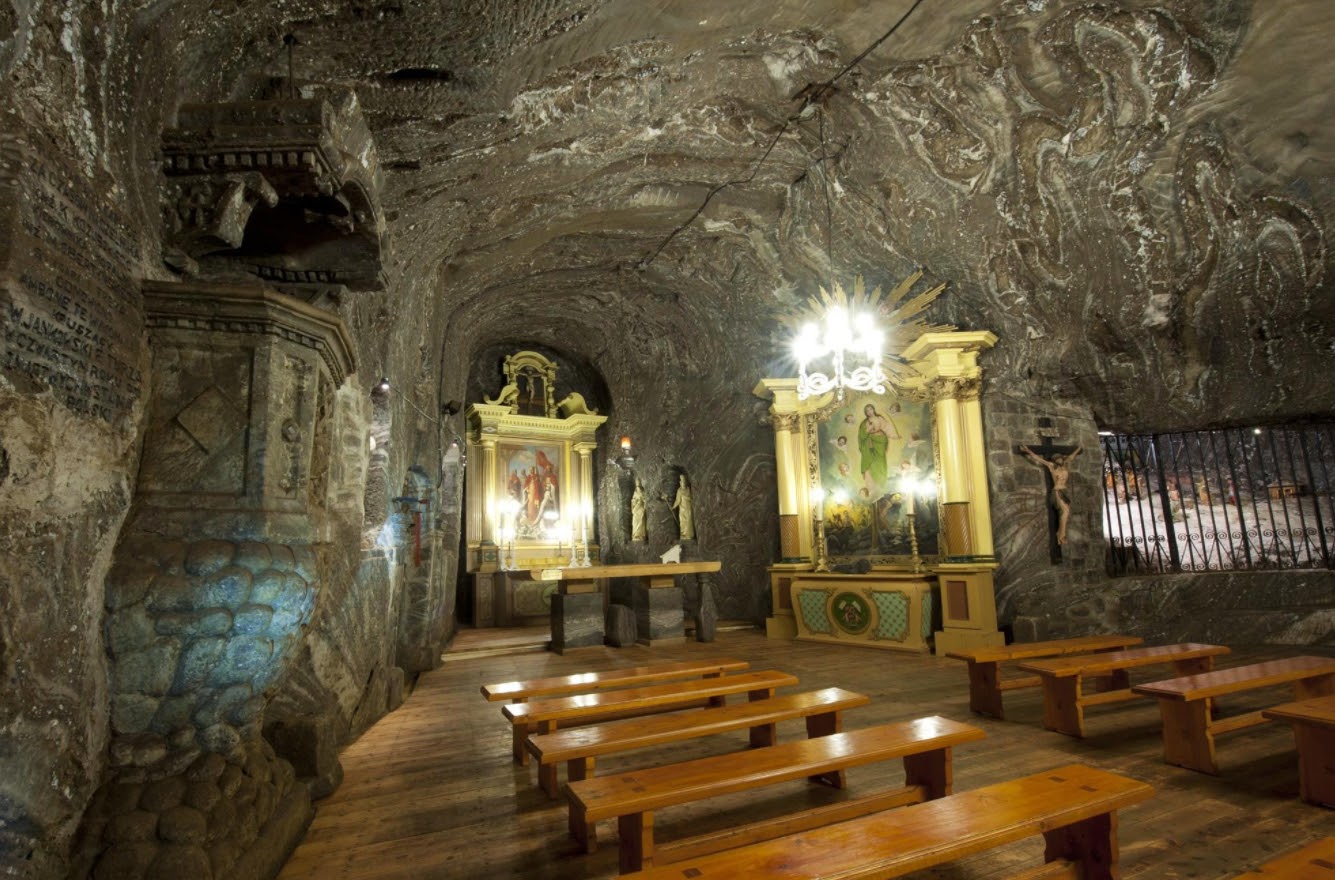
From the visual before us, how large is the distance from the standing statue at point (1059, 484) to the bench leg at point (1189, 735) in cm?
456

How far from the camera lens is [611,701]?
3.33 metres

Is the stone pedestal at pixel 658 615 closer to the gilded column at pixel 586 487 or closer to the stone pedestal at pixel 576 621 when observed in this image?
the stone pedestal at pixel 576 621

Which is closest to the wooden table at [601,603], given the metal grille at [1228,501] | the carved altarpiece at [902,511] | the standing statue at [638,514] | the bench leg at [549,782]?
the carved altarpiece at [902,511]

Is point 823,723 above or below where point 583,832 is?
above

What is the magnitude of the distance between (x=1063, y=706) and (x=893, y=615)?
354 centimetres

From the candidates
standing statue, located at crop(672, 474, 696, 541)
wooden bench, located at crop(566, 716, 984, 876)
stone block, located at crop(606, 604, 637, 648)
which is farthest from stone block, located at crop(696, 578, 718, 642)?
wooden bench, located at crop(566, 716, 984, 876)

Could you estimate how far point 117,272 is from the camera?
2.24 m

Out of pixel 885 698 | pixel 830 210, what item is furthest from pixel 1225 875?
pixel 830 210

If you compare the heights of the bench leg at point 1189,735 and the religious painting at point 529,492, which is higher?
the religious painting at point 529,492

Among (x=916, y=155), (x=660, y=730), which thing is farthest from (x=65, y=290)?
(x=916, y=155)

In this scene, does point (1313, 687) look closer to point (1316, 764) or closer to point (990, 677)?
point (1316, 764)

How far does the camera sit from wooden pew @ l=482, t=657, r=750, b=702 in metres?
3.68

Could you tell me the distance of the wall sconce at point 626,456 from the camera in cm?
1122

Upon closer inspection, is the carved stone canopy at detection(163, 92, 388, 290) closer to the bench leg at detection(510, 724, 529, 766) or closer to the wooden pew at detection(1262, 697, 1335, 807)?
the bench leg at detection(510, 724, 529, 766)
